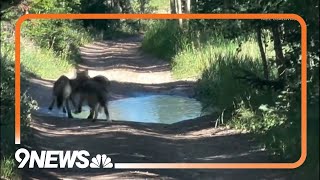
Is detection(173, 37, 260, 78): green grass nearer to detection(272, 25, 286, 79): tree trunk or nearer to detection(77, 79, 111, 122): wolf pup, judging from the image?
detection(272, 25, 286, 79): tree trunk

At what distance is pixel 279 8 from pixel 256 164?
130cm

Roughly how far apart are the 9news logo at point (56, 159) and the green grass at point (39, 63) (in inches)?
114

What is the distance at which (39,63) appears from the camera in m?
9.57

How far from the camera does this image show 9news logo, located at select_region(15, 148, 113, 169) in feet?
16.5

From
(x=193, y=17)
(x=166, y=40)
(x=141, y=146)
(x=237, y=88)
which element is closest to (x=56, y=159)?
(x=193, y=17)

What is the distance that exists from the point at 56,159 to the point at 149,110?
2.91 meters

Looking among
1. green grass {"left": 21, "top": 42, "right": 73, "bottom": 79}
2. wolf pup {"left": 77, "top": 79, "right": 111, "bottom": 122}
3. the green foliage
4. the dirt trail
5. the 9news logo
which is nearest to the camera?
the 9news logo

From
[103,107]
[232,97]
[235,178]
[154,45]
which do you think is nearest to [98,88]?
[103,107]

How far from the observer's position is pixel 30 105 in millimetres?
7051

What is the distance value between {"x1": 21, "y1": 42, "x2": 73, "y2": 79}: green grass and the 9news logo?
2900 millimetres

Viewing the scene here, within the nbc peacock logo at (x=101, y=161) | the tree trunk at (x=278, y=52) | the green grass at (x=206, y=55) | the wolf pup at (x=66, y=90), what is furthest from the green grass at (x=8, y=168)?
the green grass at (x=206, y=55)

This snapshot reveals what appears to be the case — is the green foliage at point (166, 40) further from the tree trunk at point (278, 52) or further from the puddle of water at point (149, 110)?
the tree trunk at point (278, 52)

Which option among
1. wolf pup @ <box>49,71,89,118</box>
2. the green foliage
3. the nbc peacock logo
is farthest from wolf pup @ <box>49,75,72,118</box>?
the green foliage

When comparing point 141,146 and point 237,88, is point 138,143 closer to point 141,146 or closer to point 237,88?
point 141,146
